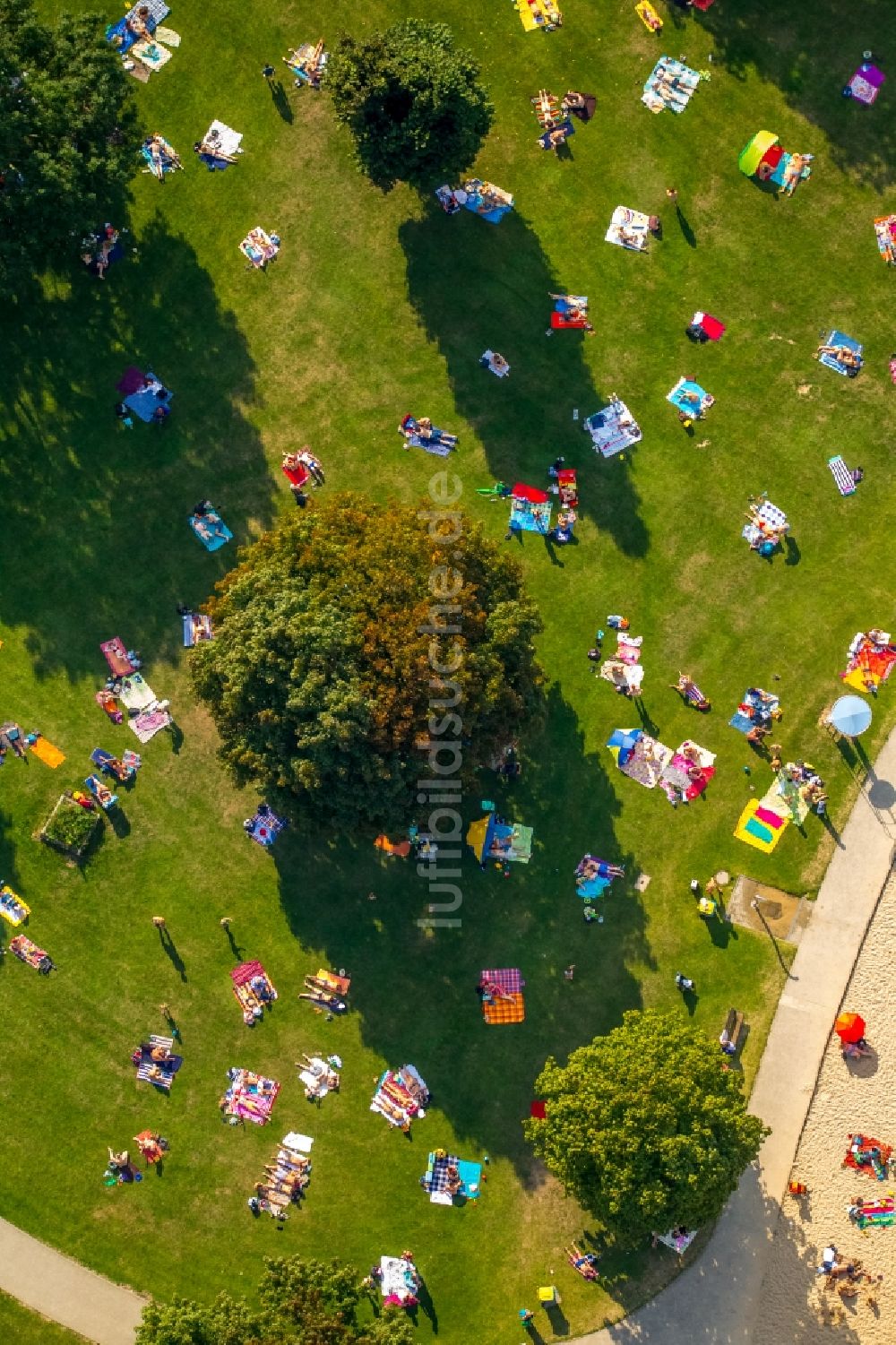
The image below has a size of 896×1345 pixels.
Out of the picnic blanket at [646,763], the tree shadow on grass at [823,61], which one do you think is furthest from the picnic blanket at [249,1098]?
the tree shadow on grass at [823,61]

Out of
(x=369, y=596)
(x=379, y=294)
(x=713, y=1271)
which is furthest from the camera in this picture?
(x=379, y=294)

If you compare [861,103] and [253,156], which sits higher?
[861,103]

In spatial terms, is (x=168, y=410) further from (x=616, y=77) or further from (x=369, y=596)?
(x=616, y=77)

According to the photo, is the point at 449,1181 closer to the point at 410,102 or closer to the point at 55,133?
the point at 410,102

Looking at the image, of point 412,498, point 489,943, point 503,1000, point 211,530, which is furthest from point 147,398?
point 503,1000

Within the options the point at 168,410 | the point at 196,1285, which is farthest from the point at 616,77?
the point at 196,1285

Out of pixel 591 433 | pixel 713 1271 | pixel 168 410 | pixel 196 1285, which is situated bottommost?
pixel 196 1285

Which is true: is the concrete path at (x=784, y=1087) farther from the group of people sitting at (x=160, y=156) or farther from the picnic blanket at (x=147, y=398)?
the group of people sitting at (x=160, y=156)
